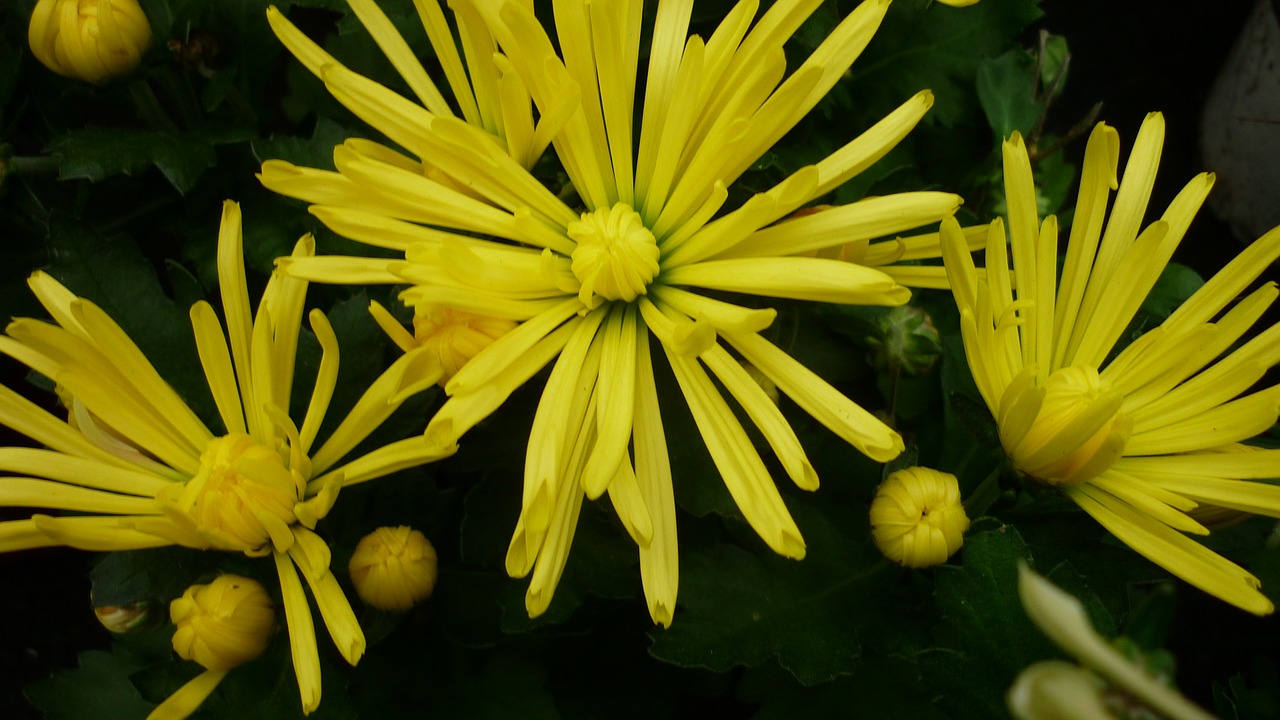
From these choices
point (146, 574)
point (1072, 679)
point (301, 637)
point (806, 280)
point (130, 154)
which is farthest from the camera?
point (130, 154)

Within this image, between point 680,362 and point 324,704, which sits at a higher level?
point 680,362

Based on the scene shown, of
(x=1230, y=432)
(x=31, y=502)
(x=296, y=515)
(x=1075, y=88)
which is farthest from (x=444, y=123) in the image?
(x=1075, y=88)

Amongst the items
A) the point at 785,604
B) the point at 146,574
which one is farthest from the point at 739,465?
the point at 146,574

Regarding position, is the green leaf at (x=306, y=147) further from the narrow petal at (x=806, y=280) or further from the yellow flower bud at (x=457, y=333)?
the narrow petal at (x=806, y=280)

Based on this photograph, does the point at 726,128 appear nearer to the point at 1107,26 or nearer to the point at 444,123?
the point at 444,123

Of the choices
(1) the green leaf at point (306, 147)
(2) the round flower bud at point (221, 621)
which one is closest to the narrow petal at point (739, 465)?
(2) the round flower bud at point (221, 621)

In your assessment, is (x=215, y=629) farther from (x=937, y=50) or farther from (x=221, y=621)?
(x=937, y=50)
